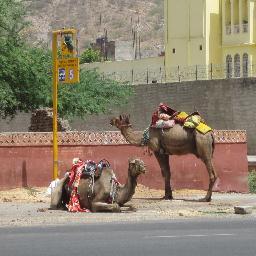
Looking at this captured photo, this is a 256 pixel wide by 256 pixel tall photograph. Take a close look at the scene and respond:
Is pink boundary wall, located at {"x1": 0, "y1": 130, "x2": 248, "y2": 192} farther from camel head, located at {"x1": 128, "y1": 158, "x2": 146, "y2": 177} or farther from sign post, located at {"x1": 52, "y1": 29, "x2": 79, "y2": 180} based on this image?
camel head, located at {"x1": 128, "y1": 158, "x2": 146, "y2": 177}

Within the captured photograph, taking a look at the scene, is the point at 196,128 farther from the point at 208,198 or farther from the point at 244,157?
the point at 244,157

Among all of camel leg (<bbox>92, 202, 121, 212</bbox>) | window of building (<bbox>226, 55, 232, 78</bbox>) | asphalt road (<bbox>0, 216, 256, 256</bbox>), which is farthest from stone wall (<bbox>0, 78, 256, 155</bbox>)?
asphalt road (<bbox>0, 216, 256, 256</bbox>)

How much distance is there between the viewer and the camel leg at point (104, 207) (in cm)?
2069

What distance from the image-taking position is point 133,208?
2131cm

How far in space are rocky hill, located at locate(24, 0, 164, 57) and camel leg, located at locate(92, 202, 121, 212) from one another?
119 meters

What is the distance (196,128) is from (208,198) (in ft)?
5.72

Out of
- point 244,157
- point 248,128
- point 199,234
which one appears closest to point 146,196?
point 244,157

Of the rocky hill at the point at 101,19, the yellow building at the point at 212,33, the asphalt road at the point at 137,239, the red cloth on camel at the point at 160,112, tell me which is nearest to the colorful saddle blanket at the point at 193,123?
the red cloth on camel at the point at 160,112

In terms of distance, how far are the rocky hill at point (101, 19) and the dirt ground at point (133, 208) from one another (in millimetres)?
114185

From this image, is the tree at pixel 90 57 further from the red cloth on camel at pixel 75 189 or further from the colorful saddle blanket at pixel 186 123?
the red cloth on camel at pixel 75 189

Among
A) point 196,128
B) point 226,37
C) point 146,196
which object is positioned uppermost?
point 226,37

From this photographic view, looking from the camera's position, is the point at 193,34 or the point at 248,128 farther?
the point at 193,34

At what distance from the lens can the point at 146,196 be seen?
26297 mm

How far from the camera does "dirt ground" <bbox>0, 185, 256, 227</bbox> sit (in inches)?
775
